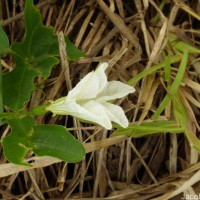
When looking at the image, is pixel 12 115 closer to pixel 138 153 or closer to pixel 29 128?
pixel 29 128

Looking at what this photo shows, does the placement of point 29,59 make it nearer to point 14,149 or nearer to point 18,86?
point 18,86

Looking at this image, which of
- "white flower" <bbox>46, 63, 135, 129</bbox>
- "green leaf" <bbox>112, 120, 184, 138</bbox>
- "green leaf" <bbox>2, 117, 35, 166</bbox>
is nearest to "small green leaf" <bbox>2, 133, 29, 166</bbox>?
"green leaf" <bbox>2, 117, 35, 166</bbox>

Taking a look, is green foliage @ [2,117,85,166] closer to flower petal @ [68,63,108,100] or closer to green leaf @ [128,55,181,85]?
flower petal @ [68,63,108,100]

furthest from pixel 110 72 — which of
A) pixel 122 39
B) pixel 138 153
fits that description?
pixel 138 153

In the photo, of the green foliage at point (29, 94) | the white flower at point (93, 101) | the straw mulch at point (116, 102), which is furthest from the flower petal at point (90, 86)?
the straw mulch at point (116, 102)

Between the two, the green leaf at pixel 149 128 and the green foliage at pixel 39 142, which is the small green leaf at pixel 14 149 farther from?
the green leaf at pixel 149 128

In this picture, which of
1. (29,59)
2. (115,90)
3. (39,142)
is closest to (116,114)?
(115,90)

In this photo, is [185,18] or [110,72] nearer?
[110,72]
